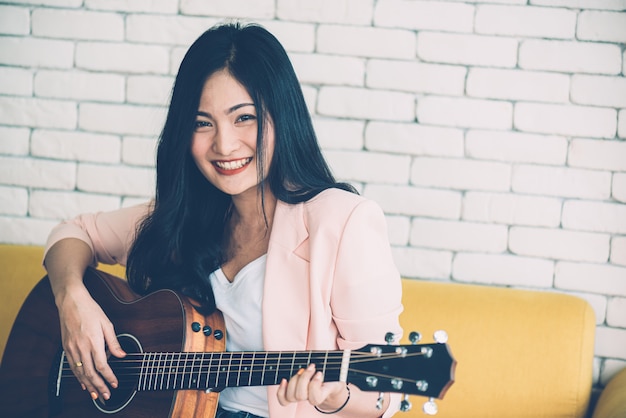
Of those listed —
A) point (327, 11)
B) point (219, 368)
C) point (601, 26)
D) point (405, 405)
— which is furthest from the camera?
point (327, 11)

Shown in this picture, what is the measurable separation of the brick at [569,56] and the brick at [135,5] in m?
1.14

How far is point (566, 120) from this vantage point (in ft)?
6.98

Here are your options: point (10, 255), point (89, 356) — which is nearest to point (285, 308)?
point (89, 356)

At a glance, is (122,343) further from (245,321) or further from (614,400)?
(614,400)

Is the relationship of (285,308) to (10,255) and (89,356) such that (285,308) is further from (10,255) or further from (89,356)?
(10,255)

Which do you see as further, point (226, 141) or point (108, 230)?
point (108, 230)

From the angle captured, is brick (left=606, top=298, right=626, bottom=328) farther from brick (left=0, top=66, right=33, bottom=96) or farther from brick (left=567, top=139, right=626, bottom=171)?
→ brick (left=0, top=66, right=33, bottom=96)

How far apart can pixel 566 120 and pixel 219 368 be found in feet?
4.43

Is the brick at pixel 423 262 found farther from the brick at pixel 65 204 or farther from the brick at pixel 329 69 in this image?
the brick at pixel 65 204

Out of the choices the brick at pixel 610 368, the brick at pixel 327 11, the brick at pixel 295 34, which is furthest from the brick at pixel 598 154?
the brick at pixel 295 34

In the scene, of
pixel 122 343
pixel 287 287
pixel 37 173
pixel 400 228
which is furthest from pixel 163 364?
pixel 37 173

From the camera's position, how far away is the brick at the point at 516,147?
7.02 ft

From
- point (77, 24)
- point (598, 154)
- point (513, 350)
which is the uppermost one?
point (77, 24)

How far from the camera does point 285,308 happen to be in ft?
5.08
